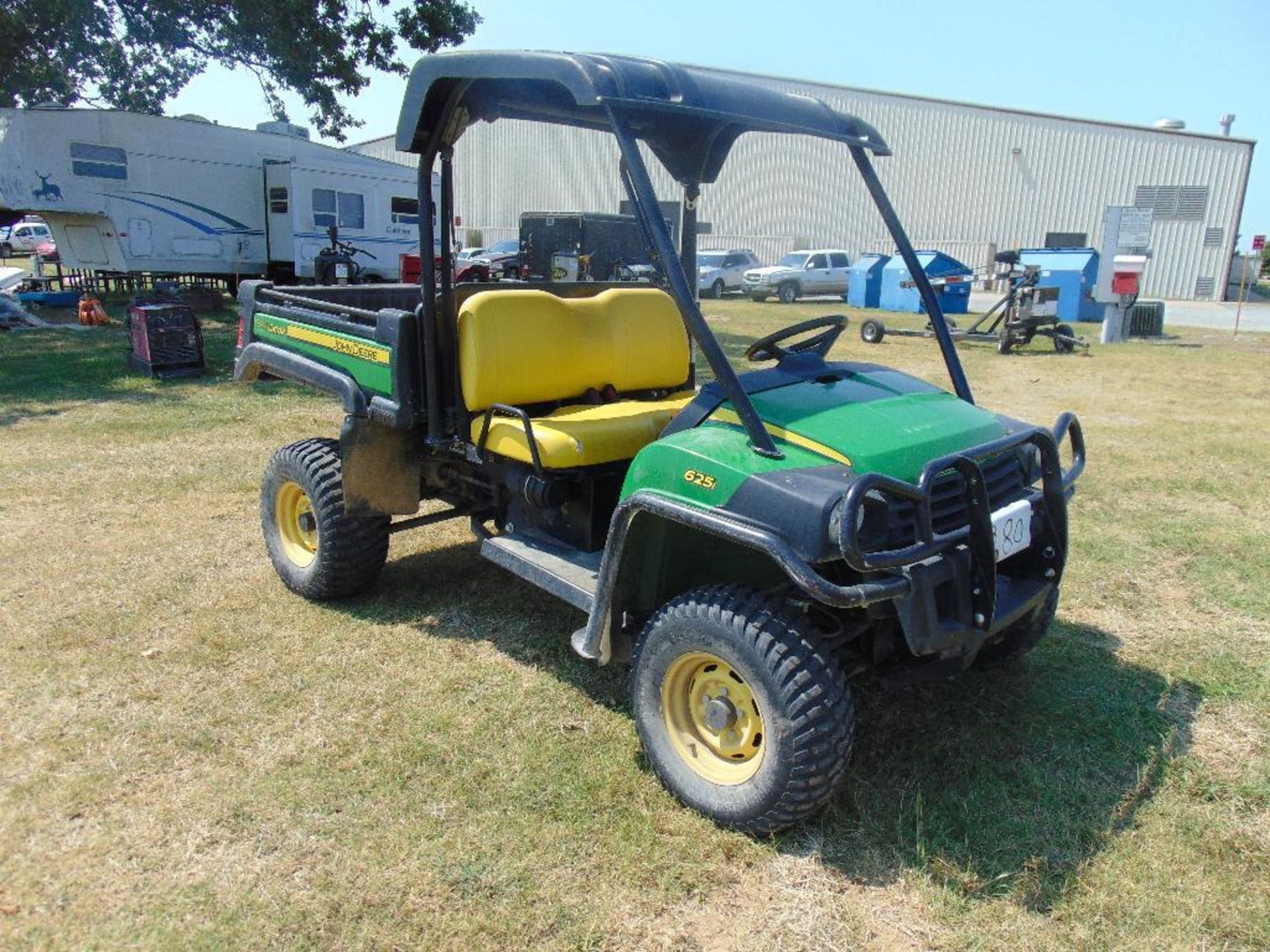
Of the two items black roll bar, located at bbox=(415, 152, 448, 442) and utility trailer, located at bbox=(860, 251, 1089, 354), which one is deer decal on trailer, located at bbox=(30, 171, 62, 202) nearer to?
utility trailer, located at bbox=(860, 251, 1089, 354)

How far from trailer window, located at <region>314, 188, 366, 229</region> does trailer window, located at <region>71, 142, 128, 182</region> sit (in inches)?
122

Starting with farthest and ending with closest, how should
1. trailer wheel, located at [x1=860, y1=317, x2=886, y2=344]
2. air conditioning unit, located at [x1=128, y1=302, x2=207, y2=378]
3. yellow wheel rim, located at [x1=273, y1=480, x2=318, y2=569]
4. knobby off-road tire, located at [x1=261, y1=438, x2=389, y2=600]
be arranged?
1. trailer wheel, located at [x1=860, y1=317, x2=886, y2=344]
2. air conditioning unit, located at [x1=128, y1=302, x2=207, y2=378]
3. yellow wheel rim, located at [x1=273, y1=480, x2=318, y2=569]
4. knobby off-road tire, located at [x1=261, y1=438, x2=389, y2=600]

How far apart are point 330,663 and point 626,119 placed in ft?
7.57

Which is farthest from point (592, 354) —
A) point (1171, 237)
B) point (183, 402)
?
point (1171, 237)

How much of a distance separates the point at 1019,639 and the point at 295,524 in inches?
126

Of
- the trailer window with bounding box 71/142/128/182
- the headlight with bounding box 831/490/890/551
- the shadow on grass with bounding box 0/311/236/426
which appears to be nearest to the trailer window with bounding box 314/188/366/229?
the trailer window with bounding box 71/142/128/182

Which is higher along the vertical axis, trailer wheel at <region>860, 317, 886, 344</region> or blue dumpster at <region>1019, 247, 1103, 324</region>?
blue dumpster at <region>1019, 247, 1103, 324</region>

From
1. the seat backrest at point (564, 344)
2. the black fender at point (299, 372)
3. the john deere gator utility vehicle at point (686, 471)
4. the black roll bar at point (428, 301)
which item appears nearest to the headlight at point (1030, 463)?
the john deere gator utility vehicle at point (686, 471)

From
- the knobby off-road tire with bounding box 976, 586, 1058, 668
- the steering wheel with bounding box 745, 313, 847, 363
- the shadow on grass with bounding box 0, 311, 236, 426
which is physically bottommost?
the shadow on grass with bounding box 0, 311, 236, 426

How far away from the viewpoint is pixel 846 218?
102 feet

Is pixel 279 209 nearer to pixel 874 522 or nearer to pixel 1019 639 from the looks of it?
pixel 1019 639

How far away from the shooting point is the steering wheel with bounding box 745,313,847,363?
3.27 meters

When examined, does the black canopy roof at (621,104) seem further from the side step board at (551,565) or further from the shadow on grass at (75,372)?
the shadow on grass at (75,372)

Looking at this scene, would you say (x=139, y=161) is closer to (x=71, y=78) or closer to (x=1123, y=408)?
(x=71, y=78)
